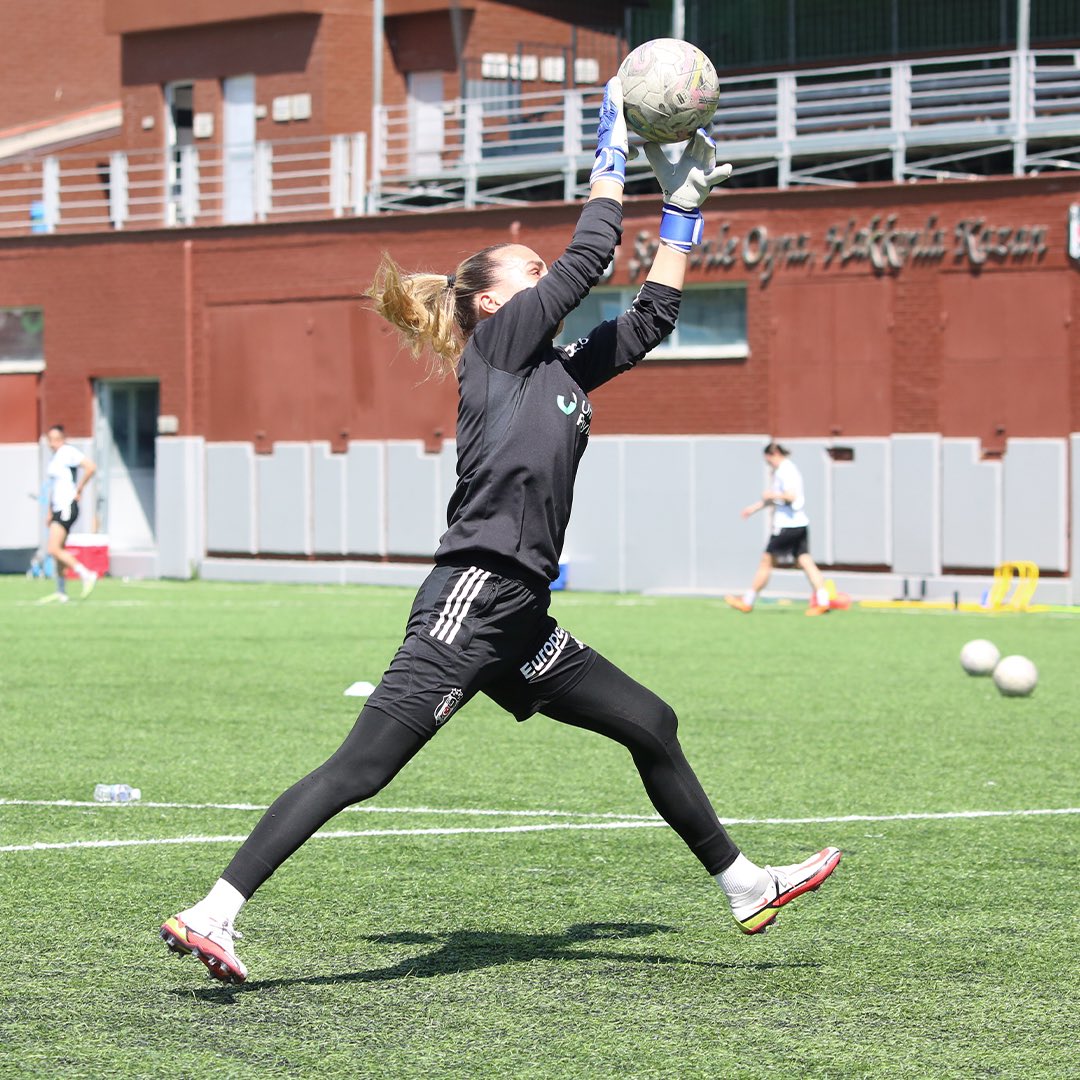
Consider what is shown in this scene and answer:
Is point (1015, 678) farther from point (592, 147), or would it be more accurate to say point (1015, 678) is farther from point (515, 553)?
point (592, 147)

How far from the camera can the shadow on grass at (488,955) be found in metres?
5.86

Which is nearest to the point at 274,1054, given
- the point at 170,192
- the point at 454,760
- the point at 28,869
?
the point at 28,869

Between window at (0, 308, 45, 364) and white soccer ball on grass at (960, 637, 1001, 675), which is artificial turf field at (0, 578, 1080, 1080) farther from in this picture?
window at (0, 308, 45, 364)

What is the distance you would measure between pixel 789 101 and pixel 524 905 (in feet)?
78.0

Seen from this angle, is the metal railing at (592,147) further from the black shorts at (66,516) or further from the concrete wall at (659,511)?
the black shorts at (66,516)

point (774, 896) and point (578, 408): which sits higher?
point (578, 408)

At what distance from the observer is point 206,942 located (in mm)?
5410

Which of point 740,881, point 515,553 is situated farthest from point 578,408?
point 740,881

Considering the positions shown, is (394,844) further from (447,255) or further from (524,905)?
(447,255)

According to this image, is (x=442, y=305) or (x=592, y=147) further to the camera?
(x=592, y=147)

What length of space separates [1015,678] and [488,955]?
28.8 feet

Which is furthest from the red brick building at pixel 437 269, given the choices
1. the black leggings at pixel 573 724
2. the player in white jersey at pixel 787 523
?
the black leggings at pixel 573 724

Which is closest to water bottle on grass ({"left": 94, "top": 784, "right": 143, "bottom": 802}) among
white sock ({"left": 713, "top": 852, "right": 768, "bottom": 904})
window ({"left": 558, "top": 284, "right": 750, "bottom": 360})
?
white sock ({"left": 713, "top": 852, "right": 768, "bottom": 904})

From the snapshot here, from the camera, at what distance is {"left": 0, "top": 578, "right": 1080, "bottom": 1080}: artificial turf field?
16.9ft
